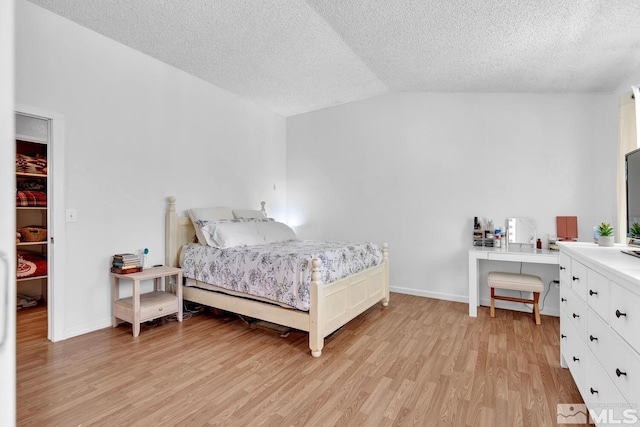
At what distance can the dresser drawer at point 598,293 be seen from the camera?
1.49 meters

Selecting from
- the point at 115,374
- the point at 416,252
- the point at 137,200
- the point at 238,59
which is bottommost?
the point at 115,374

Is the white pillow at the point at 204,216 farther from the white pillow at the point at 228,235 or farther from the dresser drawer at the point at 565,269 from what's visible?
the dresser drawer at the point at 565,269

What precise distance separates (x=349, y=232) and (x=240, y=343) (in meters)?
2.49

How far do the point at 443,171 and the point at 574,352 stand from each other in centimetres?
259

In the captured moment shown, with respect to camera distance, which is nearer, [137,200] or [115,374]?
[115,374]

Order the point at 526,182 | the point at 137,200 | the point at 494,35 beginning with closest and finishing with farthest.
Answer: the point at 494,35, the point at 137,200, the point at 526,182

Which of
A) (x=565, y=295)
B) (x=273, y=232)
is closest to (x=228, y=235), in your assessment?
(x=273, y=232)

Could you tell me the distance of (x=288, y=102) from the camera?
4.80 meters

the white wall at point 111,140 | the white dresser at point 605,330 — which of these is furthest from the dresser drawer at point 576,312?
the white wall at point 111,140

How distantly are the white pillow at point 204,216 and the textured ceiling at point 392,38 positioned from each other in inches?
63.4

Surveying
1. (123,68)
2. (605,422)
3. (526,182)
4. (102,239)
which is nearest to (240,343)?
(102,239)

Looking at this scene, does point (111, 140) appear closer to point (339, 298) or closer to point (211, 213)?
point (211, 213)

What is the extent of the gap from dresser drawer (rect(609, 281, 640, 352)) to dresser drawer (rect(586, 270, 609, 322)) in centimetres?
6

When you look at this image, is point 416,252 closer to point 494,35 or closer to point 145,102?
point 494,35
